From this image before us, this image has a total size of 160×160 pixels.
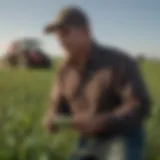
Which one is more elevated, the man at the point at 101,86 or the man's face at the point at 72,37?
the man's face at the point at 72,37

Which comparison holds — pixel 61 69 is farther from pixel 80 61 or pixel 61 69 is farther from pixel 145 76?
pixel 145 76

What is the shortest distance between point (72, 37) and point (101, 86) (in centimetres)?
19

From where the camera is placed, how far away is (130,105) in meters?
2.37

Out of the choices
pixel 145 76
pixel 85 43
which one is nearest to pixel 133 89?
pixel 145 76

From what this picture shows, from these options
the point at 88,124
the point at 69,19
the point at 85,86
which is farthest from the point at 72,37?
the point at 88,124

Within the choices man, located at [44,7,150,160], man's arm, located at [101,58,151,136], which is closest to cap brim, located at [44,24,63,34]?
man, located at [44,7,150,160]

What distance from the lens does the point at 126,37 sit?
2473 millimetres

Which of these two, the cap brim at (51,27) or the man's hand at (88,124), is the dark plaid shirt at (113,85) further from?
the cap brim at (51,27)

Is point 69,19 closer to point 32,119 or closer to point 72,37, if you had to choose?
point 72,37

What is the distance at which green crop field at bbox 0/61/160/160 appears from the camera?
246 centimetres

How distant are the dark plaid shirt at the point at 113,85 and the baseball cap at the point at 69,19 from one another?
0.09 metres

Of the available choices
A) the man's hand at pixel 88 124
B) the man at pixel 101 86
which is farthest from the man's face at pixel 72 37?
the man's hand at pixel 88 124

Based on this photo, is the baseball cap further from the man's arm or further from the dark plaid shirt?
the man's arm

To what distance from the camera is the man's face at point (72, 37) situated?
2398 millimetres
